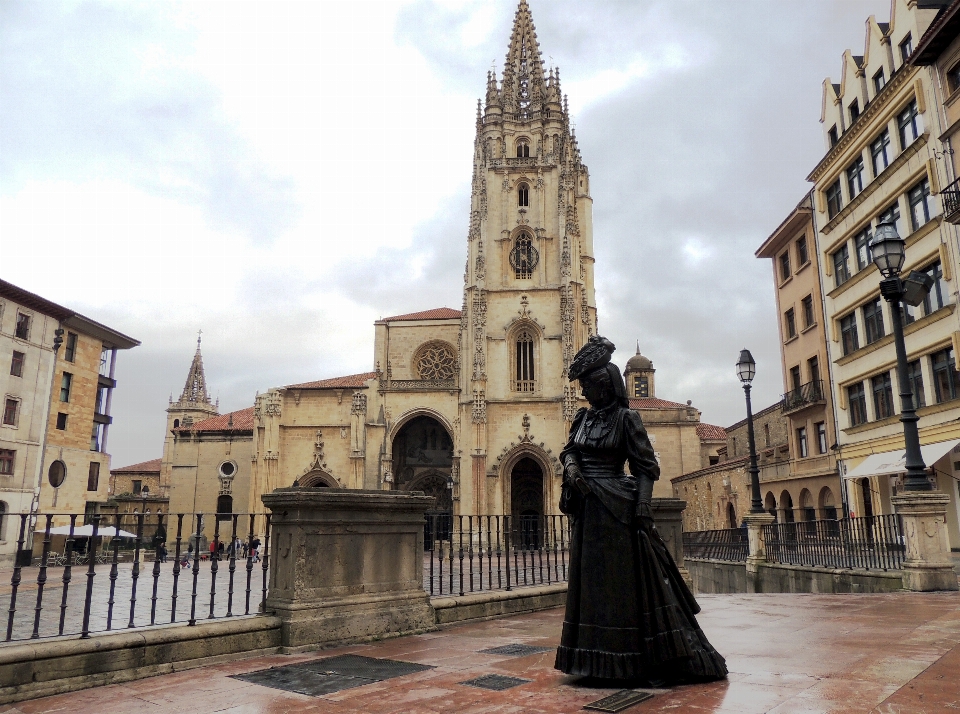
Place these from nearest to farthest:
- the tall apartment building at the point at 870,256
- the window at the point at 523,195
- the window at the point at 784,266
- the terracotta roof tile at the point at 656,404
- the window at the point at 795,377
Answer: the tall apartment building at the point at 870,256 → the window at the point at 795,377 → the window at the point at 784,266 → the window at the point at 523,195 → the terracotta roof tile at the point at 656,404

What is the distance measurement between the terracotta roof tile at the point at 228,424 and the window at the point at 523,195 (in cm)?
2450

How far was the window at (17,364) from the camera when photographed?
107 ft

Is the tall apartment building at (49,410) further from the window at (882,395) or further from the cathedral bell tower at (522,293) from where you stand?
the window at (882,395)

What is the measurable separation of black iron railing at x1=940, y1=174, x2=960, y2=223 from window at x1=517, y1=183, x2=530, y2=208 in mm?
28987

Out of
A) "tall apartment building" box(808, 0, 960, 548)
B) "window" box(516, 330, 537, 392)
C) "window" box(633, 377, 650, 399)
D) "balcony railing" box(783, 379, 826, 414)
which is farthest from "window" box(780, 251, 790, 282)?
"window" box(633, 377, 650, 399)

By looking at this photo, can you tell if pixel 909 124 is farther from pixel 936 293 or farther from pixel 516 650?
pixel 516 650

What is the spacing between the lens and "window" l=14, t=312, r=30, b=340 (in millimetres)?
32938

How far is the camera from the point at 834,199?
27312 mm

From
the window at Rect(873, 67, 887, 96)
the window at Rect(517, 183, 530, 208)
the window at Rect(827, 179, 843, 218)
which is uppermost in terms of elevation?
the window at Rect(517, 183, 530, 208)

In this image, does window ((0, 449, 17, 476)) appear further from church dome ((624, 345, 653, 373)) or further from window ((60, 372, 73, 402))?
church dome ((624, 345, 653, 373))

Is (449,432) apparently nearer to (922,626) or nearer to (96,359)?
(96,359)

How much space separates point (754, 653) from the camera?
550 centimetres

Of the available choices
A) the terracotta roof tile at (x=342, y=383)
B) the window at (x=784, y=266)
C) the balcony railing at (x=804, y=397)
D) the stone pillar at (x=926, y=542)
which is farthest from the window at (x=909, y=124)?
the terracotta roof tile at (x=342, y=383)

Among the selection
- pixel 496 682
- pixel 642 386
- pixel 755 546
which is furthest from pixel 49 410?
pixel 642 386
